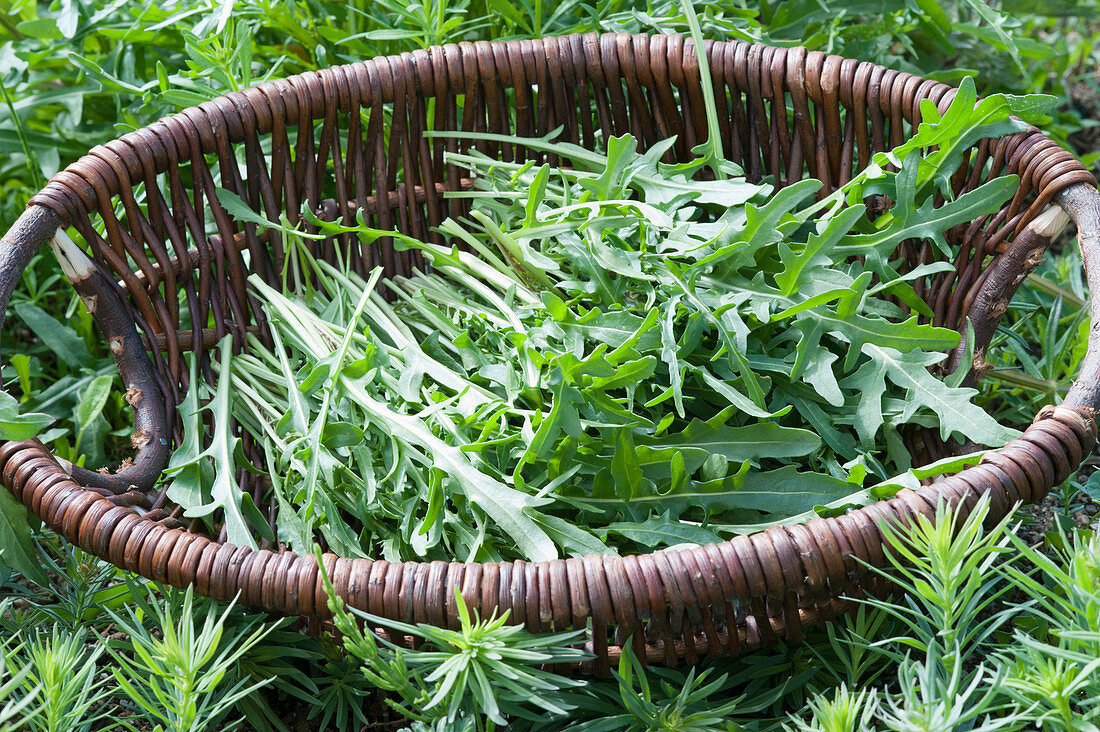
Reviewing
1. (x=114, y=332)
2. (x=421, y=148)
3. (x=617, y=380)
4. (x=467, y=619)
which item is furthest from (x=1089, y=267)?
(x=114, y=332)

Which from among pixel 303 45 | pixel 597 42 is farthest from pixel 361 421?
pixel 303 45

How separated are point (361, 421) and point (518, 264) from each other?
1.06 feet

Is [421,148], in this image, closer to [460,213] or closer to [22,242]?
[460,213]

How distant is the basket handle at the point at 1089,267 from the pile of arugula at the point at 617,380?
0.08m

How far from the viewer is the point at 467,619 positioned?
2.46ft

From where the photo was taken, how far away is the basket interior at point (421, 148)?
4.01 feet

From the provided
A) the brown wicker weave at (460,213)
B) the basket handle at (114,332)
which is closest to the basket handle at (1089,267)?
the brown wicker weave at (460,213)

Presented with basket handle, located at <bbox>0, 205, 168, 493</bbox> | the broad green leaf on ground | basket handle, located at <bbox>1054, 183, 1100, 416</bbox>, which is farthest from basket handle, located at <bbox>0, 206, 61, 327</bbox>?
basket handle, located at <bbox>1054, 183, 1100, 416</bbox>

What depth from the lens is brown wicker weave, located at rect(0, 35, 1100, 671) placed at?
0.81m

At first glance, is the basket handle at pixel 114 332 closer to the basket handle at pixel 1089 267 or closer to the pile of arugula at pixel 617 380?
the pile of arugula at pixel 617 380

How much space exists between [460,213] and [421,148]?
0.12 metres

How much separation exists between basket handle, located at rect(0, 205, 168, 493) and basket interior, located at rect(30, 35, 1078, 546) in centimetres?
2

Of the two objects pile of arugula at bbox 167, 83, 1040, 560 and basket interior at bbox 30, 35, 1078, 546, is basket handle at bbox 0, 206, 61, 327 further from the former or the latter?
pile of arugula at bbox 167, 83, 1040, 560

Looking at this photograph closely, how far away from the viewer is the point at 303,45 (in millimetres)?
1622
